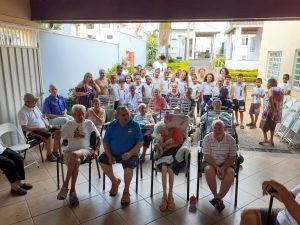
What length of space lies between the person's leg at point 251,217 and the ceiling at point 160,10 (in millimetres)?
3094

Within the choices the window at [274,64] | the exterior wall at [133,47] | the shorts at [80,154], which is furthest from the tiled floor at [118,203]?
the exterior wall at [133,47]

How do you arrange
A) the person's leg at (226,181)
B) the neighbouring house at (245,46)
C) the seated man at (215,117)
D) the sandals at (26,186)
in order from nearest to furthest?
the person's leg at (226,181), the sandals at (26,186), the seated man at (215,117), the neighbouring house at (245,46)

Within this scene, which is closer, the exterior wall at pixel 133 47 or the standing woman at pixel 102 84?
the standing woman at pixel 102 84

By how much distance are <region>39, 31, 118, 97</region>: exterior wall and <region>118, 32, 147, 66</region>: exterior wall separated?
2443mm

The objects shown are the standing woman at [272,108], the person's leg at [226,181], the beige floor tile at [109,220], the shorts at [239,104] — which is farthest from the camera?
the shorts at [239,104]

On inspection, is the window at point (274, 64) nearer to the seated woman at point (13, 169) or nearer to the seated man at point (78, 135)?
the seated man at point (78, 135)

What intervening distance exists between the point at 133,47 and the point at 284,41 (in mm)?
7585

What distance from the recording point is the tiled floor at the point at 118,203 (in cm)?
269

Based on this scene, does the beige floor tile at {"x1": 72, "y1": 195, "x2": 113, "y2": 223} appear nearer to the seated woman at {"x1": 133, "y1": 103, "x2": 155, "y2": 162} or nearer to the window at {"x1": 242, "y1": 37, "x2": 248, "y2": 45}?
the seated woman at {"x1": 133, "y1": 103, "x2": 155, "y2": 162}

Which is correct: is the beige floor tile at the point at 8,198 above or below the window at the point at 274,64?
below

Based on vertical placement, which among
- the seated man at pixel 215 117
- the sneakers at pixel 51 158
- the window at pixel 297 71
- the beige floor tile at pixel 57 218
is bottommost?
the beige floor tile at pixel 57 218

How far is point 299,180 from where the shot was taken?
357 cm

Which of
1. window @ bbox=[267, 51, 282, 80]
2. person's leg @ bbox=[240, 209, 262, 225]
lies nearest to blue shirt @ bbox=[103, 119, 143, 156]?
person's leg @ bbox=[240, 209, 262, 225]

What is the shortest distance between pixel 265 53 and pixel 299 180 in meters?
7.11
